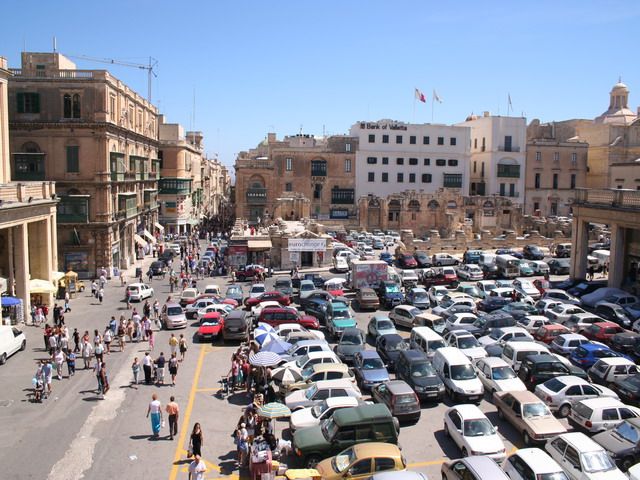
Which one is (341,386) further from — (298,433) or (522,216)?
(522,216)

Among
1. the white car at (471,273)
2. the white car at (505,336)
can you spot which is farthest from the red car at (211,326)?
the white car at (471,273)

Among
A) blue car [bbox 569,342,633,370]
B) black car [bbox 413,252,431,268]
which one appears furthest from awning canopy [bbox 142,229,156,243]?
blue car [bbox 569,342,633,370]

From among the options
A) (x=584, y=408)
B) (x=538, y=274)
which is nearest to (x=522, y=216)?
(x=538, y=274)

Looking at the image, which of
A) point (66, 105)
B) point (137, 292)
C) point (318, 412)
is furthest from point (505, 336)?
point (66, 105)

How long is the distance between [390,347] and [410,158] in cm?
6225

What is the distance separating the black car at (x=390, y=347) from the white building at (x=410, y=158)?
58661 millimetres

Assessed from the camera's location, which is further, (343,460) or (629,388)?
(629,388)

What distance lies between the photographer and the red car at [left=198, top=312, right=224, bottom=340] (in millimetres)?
30594

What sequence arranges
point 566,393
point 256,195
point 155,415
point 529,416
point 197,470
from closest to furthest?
1. point 197,470
2. point 529,416
3. point 155,415
4. point 566,393
5. point 256,195

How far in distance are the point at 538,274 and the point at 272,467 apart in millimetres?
38278

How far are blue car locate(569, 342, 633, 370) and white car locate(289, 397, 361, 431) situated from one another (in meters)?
11.6

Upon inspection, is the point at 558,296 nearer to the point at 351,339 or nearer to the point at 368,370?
the point at 351,339

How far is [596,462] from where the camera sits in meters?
15.5

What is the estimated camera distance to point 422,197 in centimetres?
7881
